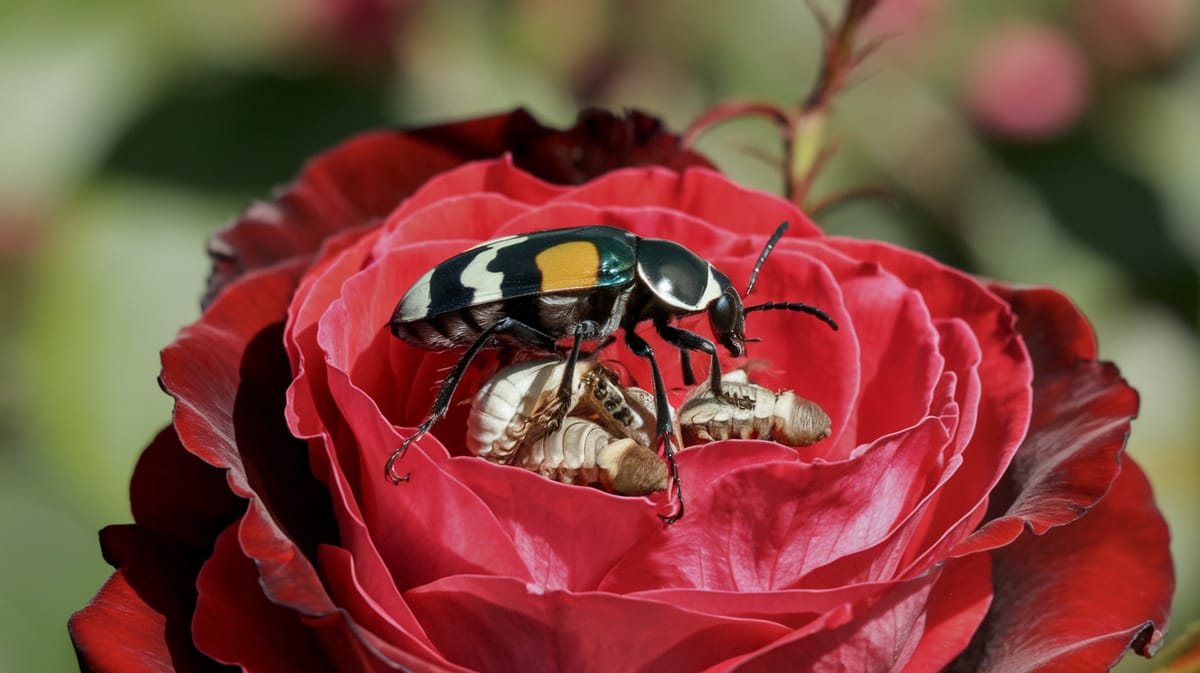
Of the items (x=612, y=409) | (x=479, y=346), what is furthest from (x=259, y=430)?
(x=612, y=409)

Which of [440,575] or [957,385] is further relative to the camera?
[957,385]

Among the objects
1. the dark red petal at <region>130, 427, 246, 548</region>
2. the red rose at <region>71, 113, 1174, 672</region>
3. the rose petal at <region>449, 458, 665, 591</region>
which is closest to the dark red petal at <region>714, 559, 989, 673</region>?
the red rose at <region>71, 113, 1174, 672</region>

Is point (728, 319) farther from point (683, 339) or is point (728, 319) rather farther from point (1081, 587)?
point (1081, 587)

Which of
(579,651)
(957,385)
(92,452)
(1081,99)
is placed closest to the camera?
(579,651)

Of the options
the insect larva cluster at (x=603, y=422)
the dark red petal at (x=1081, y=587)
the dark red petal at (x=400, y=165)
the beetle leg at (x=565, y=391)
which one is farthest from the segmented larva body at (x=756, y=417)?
the dark red petal at (x=400, y=165)

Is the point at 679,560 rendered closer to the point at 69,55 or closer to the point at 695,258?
the point at 695,258

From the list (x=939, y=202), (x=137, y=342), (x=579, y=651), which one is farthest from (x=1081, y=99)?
(x=579, y=651)
